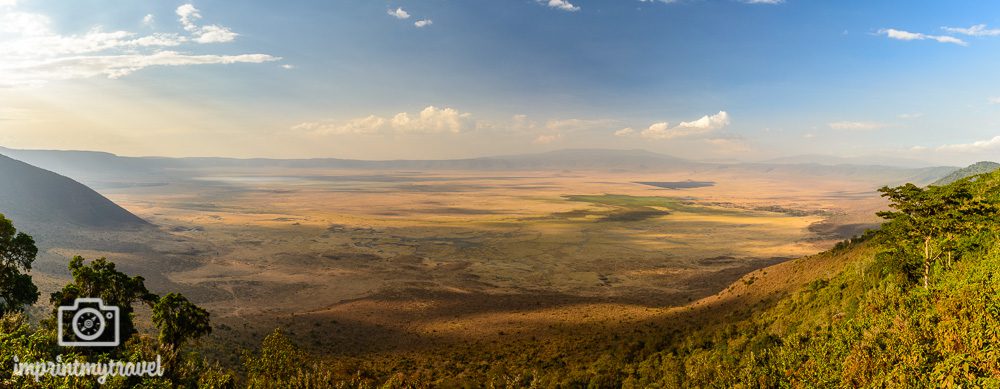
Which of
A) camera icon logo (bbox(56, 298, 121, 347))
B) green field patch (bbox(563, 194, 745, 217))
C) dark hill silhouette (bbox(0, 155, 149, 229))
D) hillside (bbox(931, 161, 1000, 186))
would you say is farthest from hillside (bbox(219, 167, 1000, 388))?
hillside (bbox(931, 161, 1000, 186))

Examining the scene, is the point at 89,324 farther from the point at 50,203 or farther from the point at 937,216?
the point at 50,203

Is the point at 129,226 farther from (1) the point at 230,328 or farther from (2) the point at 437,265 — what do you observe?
(1) the point at 230,328

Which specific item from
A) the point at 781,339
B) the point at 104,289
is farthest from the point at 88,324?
the point at 781,339

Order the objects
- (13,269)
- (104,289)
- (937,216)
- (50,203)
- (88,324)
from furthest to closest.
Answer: (50,203)
(13,269)
(937,216)
(104,289)
(88,324)

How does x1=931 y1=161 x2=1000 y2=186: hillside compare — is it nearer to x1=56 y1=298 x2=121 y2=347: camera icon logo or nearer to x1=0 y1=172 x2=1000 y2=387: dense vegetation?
x1=0 y1=172 x2=1000 y2=387: dense vegetation

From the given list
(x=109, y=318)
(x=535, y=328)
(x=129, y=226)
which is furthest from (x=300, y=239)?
(x=109, y=318)
